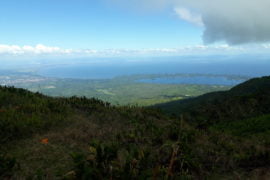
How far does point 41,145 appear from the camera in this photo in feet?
19.6

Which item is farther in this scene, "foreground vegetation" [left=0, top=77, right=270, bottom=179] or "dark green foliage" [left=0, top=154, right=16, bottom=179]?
"dark green foliage" [left=0, top=154, right=16, bottom=179]

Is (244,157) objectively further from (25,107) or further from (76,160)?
(25,107)

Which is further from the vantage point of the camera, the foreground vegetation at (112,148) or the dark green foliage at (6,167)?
the dark green foliage at (6,167)

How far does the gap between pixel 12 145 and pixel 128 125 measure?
15.5 ft

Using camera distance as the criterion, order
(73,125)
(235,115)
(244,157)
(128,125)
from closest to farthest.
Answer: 1. (244,157)
2. (73,125)
3. (128,125)
4. (235,115)

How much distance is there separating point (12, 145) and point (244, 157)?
715 centimetres

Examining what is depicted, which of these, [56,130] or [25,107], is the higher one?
[25,107]

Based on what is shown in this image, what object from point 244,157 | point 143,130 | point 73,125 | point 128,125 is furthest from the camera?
point 128,125

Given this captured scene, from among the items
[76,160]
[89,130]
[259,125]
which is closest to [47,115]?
[89,130]

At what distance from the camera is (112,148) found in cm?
392

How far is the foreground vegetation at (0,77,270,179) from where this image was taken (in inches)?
140

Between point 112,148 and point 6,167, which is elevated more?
point 112,148

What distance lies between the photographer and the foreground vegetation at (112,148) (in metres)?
3.55

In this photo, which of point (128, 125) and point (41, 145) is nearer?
point (41, 145)
